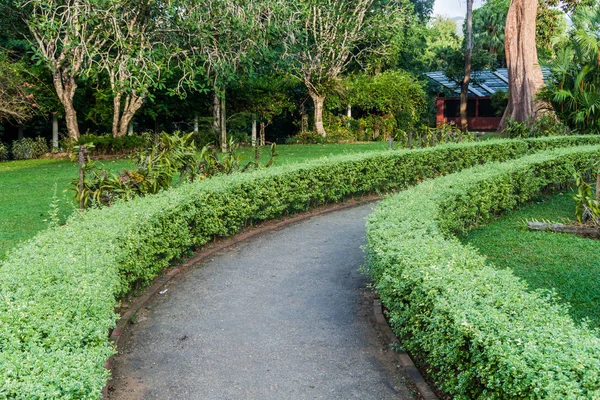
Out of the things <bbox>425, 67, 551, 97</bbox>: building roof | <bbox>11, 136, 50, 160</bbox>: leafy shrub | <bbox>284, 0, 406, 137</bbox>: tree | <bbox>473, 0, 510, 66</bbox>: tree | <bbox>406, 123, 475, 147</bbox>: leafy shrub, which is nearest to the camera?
<bbox>406, 123, 475, 147</bbox>: leafy shrub

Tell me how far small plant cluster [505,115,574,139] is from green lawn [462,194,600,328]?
10.9m

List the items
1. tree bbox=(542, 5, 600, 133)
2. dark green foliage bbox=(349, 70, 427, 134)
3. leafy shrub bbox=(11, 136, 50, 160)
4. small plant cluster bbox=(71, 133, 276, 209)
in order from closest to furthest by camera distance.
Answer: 1. small plant cluster bbox=(71, 133, 276, 209)
2. tree bbox=(542, 5, 600, 133)
3. leafy shrub bbox=(11, 136, 50, 160)
4. dark green foliage bbox=(349, 70, 427, 134)

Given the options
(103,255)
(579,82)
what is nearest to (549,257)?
(103,255)

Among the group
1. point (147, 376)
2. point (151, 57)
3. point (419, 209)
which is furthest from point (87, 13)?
point (147, 376)

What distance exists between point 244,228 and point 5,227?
3725mm

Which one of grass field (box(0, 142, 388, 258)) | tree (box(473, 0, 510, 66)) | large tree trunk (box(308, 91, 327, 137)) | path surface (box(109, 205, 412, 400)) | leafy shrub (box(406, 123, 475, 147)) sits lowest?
path surface (box(109, 205, 412, 400))

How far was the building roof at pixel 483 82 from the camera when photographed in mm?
37625

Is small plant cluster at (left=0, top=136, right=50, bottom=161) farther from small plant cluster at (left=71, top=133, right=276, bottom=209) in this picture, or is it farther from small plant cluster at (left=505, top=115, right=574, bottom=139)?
small plant cluster at (left=505, top=115, right=574, bottom=139)

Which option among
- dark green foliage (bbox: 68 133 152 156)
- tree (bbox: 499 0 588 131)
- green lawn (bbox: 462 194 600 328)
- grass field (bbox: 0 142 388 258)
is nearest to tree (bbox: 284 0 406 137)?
tree (bbox: 499 0 588 131)

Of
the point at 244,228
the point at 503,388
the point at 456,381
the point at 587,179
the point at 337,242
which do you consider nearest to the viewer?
the point at 503,388

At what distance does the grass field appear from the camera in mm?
9375

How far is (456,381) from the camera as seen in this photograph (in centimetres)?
389

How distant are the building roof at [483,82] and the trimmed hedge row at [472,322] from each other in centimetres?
Answer: 3297

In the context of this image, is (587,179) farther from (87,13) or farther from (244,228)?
(87,13)
